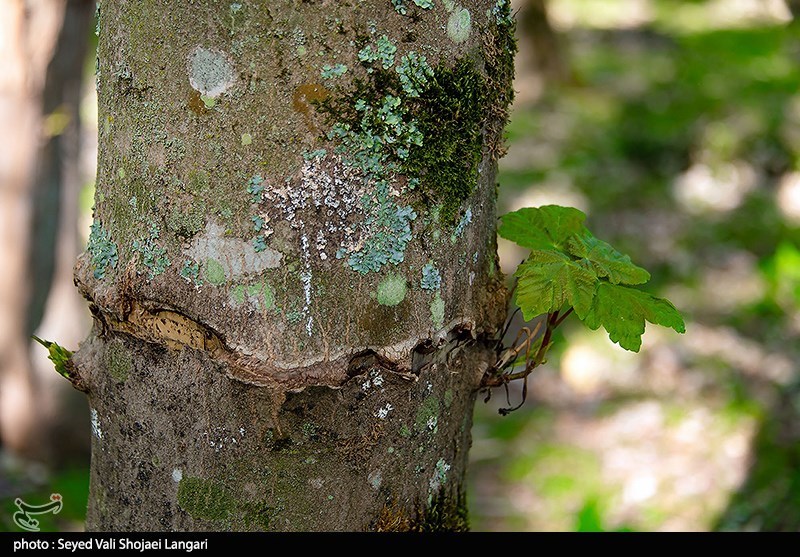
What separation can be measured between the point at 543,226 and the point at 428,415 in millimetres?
467

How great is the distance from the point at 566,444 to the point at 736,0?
358 inches

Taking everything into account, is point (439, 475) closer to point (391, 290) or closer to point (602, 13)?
point (391, 290)

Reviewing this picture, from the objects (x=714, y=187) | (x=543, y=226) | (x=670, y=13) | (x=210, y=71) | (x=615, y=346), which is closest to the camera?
(x=210, y=71)

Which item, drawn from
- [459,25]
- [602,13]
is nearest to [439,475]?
[459,25]

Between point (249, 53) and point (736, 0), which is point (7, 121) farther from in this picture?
point (736, 0)

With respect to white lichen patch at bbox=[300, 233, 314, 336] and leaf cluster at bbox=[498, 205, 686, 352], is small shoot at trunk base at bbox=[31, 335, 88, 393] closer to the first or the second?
white lichen patch at bbox=[300, 233, 314, 336]

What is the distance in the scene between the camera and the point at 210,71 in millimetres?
1147

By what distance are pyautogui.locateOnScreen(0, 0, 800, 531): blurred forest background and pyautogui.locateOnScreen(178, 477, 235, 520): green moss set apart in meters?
1.87

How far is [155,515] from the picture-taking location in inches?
50.8

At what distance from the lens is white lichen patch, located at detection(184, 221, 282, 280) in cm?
116

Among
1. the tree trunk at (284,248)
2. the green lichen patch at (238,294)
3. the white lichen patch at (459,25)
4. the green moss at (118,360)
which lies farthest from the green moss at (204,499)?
the white lichen patch at (459,25)

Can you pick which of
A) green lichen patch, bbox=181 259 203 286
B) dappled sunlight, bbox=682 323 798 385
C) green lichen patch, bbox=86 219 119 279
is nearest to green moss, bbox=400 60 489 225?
green lichen patch, bbox=181 259 203 286
